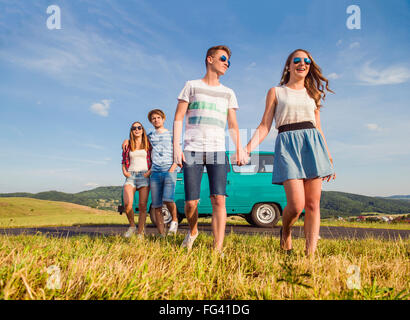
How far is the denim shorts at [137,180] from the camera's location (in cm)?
484

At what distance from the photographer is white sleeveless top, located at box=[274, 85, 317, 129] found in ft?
9.41

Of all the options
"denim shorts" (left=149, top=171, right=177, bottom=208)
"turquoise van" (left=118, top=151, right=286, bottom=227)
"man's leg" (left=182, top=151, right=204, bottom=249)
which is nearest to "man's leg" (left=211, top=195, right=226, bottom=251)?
"man's leg" (left=182, top=151, right=204, bottom=249)

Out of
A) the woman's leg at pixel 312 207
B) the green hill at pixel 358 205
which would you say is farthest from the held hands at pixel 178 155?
the green hill at pixel 358 205

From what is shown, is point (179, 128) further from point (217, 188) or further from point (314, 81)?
point (314, 81)

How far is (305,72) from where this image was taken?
297 centimetres

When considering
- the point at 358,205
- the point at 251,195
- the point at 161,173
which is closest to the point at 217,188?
the point at 161,173

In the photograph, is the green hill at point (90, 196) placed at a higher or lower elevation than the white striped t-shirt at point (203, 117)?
lower

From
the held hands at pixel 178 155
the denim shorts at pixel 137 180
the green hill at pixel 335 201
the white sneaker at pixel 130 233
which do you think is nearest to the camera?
the held hands at pixel 178 155

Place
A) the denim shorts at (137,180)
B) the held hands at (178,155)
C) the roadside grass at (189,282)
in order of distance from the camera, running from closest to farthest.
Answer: the roadside grass at (189,282) < the held hands at (178,155) < the denim shorts at (137,180)

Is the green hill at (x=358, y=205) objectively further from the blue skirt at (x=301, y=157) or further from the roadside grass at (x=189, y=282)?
the roadside grass at (x=189, y=282)

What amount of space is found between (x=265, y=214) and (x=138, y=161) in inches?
166
